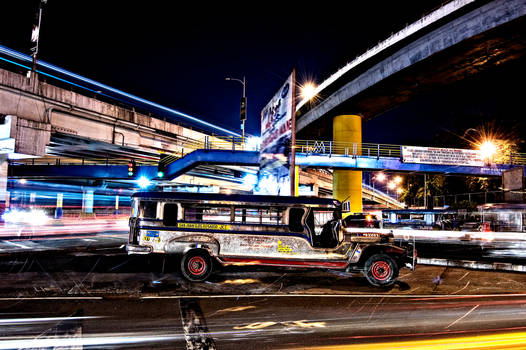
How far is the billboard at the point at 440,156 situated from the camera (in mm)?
24406

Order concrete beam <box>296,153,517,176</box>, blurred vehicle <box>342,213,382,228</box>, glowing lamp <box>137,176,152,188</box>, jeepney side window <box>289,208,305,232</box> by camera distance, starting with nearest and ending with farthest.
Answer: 1. jeepney side window <box>289,208,305,232</box>
2. blurred vehicle <box>342,213,382,228</box>
3. concrete beam <box>296,153,517,176</box>
4. glowing lamp <box>137,176,152,188</box>

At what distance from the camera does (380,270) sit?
8695 millimetres

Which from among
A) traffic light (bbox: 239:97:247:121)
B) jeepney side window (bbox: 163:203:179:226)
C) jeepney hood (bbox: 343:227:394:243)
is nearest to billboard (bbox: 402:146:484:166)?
traffic light (bbox: 239:97:247:121)

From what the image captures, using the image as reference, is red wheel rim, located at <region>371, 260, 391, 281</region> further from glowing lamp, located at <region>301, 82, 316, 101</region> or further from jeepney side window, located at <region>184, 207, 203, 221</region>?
glowing lamp, located at <region>301, 82, 316, 101</region>

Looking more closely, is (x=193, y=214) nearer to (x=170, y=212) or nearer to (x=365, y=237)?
(x=170, y=212)

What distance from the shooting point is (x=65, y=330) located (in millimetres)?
5078

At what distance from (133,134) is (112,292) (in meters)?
24.6

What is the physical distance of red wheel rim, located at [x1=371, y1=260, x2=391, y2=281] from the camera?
8.62m

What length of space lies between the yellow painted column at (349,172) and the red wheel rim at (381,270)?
18.1 metres

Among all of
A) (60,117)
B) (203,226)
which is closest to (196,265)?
(203,226)

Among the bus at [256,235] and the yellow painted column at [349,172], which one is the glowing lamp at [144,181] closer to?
the yellow painted column at [349,172]

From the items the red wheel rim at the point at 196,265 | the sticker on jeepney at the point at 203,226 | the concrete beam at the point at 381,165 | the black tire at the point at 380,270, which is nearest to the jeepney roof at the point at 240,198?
the sticker on jeepney at the point at 203,226

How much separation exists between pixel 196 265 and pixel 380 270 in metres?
5.32

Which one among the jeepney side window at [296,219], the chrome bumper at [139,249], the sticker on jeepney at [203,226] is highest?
the jeepney side window at [296,219]
